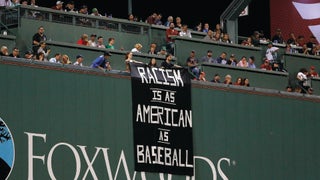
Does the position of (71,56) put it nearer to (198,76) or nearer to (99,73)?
(99,73)

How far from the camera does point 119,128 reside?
108 feet

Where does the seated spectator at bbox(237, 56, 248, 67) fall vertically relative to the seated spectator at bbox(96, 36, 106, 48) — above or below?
below

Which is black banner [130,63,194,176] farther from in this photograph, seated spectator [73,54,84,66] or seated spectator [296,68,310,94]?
seated spectator [296,68,310,94]

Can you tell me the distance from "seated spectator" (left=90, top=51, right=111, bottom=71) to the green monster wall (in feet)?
0.99

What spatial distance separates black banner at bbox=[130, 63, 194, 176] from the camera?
3316 centimetres

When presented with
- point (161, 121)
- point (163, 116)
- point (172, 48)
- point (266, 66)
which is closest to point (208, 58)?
point (172, 48)

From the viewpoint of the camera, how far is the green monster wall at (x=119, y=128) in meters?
30.9

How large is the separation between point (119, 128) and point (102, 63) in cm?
185

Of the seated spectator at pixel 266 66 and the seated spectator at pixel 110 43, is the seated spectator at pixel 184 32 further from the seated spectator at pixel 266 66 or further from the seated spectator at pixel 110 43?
the seated spectator at pixel 110 43

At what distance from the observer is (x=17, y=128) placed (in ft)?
101

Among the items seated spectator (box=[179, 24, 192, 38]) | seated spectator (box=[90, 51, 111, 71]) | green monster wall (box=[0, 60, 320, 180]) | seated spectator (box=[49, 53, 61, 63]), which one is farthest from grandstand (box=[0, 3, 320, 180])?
seated spectator (box=[179, 24, 192, 38])

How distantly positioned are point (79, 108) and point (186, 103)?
3.59m

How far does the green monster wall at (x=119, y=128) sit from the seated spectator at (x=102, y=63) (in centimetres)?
30

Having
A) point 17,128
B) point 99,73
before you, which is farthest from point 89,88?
point 17,128
